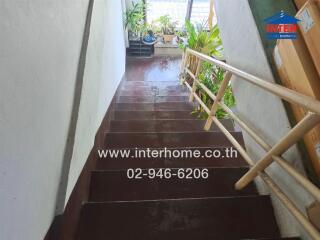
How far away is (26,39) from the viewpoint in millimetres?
697

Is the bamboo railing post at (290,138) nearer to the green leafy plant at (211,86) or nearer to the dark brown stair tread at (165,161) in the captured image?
the dark brown stair tread at (165,161)

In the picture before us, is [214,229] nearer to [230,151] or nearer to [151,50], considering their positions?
[230,151]

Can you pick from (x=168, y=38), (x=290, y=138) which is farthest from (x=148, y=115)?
(x=168, y=38)

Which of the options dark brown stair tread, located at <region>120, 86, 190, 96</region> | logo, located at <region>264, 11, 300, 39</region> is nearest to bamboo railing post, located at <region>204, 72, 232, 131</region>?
logo, located at <region>264, 11, 300, 39</region>

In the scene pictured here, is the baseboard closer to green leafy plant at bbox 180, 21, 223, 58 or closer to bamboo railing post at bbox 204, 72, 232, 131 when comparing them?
bamboo railing post at bbox 204, 72, 232, 131

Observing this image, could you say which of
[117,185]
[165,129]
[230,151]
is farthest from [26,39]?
[165,129]

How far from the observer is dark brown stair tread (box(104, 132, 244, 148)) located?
1859 mm

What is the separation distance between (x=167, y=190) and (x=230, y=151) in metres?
0.62

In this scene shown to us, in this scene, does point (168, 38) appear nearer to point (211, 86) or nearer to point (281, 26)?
point (211, 86)

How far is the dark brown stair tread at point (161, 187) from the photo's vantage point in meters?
1.36

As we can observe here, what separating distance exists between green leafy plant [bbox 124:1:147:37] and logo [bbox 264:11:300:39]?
181 inches

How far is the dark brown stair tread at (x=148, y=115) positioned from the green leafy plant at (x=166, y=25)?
4.58 metres

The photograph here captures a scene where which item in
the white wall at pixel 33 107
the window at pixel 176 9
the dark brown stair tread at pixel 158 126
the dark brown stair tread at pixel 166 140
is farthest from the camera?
the window at pixel 176 9

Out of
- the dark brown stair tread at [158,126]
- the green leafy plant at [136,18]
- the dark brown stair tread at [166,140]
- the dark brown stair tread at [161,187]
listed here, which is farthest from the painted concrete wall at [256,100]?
the green leafy plant at [136,18]
